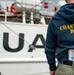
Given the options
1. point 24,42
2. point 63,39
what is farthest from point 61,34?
point 24,42

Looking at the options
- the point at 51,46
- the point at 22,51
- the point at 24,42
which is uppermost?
the point at 51,46

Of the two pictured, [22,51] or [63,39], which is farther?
[22,51]

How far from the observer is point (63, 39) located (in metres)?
2.14

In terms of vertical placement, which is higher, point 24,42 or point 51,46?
point 51,46

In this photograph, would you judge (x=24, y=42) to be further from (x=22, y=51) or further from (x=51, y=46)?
(x=51, y=46)

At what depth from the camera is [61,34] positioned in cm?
214

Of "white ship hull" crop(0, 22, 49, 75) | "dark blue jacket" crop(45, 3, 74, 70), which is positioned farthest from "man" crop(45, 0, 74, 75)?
"white ship hull" crop(0, 22, 49, 75)

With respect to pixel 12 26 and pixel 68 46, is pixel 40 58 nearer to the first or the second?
pixel 12 26

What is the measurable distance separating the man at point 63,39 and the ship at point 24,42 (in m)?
2.17

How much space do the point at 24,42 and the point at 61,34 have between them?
7.70 ft

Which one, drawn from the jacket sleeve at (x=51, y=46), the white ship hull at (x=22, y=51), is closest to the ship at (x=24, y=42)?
the white ship hull at (x=22, y=51)

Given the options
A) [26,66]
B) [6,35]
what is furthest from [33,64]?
[6,35]

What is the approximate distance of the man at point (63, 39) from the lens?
6.88 ft

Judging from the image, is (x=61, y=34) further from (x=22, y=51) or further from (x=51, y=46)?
(x=22, y=51)
